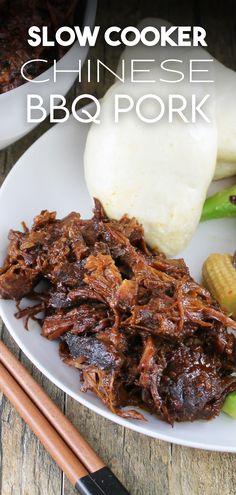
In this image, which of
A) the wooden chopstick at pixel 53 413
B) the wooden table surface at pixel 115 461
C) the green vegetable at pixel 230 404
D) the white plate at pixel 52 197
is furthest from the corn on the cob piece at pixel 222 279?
the wooden chopstick at pixel 53 413

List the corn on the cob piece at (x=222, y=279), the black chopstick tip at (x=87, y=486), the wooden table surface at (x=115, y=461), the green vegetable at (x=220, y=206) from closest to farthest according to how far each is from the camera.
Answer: the black chopstick tip at (x=87, y=486)
the wooden table surface at (x=115, y=461)
the corn on the cob piece at (x=222, y=279)
the green vegetable at (x=220, y=206)

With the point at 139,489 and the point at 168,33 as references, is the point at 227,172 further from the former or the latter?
the point at 139,489

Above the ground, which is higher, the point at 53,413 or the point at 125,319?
the point at 125,319

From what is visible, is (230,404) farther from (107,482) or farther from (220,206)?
(220,206)

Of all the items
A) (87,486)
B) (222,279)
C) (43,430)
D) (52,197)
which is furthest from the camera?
(52,197)

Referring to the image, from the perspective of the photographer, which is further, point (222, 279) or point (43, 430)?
point (222, 279)

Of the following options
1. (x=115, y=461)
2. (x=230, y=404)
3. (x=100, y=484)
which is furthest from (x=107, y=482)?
(x=230, y=404)

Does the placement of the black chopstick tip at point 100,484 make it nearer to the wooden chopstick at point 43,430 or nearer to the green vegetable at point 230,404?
the wooden chopstick at point 43,430

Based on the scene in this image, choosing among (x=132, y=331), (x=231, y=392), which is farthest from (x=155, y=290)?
(x=231, y=392)
